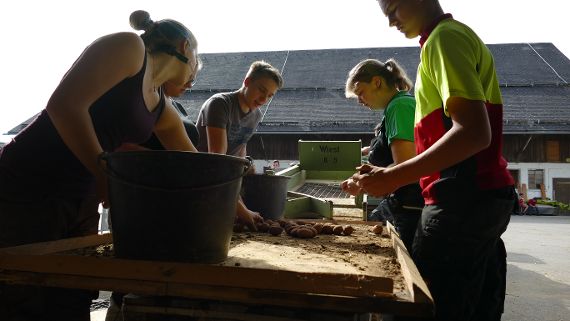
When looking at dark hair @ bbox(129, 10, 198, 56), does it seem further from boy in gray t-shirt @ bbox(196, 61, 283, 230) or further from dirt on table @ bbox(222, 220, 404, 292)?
boy in gray t-shirt @ bbox(196, 61, 283, 230)

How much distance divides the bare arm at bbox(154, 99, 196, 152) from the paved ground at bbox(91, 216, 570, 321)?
2.00 m

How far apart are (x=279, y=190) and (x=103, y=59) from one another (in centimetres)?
152

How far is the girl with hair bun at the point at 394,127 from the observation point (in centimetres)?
228

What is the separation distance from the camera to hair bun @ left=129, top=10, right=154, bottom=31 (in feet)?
5.44

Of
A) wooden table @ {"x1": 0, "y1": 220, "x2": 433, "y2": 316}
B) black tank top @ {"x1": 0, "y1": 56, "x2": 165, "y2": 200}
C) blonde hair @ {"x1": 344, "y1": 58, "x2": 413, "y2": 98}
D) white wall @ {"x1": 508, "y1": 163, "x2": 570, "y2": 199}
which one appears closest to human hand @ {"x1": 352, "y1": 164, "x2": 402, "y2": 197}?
wooden table @ {"x1": 0, "y1": 220, "x2": 433, "y2": 316}

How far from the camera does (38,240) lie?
1472mm

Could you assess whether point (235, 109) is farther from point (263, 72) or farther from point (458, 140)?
point (458, 140)

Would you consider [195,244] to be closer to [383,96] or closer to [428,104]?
[428,104]

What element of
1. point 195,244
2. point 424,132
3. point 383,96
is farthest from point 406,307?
point 383,96

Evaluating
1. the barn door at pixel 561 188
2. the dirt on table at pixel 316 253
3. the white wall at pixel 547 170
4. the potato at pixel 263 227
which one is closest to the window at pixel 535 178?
the white wall at pixel 547 170

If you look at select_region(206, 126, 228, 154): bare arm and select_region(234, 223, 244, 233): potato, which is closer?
select_region(234, 223, 244, 233): potato

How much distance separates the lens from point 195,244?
3.88 ft

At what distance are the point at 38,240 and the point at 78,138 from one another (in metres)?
0.45

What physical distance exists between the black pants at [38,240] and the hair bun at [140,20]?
29.6 inches
